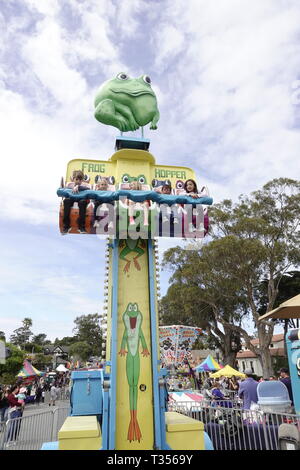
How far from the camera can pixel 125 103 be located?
6.63 m

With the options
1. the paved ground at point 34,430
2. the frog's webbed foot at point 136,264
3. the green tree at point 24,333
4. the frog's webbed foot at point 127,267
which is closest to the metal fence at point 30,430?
A: the paved ground at point 34,430

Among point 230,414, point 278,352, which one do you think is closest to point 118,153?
point 230,414

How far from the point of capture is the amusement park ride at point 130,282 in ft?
16.0

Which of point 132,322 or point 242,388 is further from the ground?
point 132,322

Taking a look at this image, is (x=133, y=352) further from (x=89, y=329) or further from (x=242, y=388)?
(x=89, y=329)

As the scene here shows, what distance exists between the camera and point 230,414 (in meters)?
6.80

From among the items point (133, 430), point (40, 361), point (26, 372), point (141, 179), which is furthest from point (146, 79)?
point (40, 361)

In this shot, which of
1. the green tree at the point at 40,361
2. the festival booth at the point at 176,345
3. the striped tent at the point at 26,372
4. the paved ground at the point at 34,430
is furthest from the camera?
the green tree at the point at 40,361

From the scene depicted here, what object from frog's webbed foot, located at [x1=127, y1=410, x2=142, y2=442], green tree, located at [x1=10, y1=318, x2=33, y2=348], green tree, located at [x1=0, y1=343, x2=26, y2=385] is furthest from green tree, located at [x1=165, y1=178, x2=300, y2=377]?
green tree, located at [x1=10, y1=318, x2=33, y2=348]

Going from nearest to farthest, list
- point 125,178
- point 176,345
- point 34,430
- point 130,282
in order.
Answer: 1. point 130,282
2. point 125,178
3. point 34,430
4. point 176,345

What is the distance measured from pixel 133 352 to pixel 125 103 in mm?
4662

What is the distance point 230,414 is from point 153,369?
2.79m

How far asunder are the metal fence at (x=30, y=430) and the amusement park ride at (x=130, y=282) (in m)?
2.07

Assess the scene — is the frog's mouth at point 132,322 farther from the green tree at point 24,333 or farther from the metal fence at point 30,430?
→ the green tree at point 24,333
